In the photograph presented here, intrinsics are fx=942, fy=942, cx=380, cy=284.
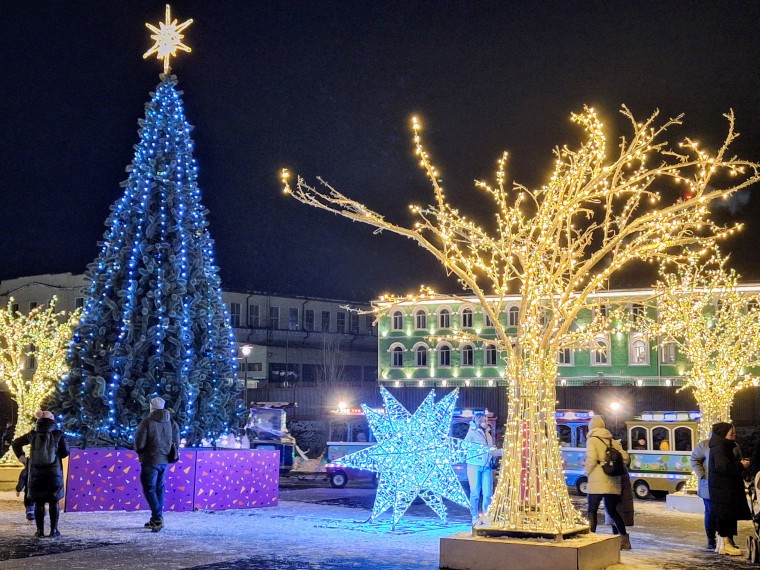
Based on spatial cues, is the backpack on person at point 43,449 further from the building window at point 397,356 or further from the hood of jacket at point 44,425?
the building window at point 397,356

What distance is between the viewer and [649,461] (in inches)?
1000

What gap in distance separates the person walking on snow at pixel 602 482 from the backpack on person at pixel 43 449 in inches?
280

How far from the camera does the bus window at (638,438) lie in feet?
88.2

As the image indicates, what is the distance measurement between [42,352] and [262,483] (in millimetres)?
11402

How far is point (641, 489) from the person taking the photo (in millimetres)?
25172

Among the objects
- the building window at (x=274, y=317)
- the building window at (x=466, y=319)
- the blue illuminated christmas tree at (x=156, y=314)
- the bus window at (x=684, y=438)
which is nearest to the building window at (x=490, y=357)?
the building window at (x=466, y=319)

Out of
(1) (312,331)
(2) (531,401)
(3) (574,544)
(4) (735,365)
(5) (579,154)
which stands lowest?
(3) (574,544)

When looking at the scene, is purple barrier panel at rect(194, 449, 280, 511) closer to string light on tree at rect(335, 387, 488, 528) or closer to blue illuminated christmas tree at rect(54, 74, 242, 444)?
blue illuminated christmas tree at rect(54, 74, 242, 444)

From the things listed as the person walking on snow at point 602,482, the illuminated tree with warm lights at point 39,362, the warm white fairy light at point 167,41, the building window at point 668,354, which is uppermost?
the warm white fairy light at point 167,41

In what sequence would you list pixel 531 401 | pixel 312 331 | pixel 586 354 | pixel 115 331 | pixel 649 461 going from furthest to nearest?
pixel 312 331
pixel 586 354
pixel 649 461
pixel 115 331
pixel 531 401

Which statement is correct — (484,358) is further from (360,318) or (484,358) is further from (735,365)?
(735,365)

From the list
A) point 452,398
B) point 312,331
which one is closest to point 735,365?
point 452,398

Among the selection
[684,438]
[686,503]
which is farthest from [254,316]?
[686,503]

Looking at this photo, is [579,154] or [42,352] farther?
[42,352]
